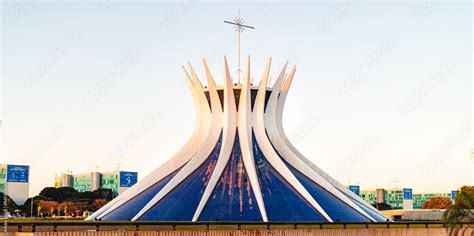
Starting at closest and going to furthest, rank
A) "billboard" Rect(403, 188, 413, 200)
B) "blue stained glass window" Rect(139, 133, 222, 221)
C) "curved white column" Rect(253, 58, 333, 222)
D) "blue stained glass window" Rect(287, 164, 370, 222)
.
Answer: "blue stained glass window" Rect(139, 133, 222, 221) → "blue stained glass window" Rect(287, 164, 370, 222) → "curved white column" Rect(253, 58, 333, 222) → "billboard" Rect(403, 188, 413, 200)

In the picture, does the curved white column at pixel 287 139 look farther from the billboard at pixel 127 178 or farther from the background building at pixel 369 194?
the background building at pixel 369 194

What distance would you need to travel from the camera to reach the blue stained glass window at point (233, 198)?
4225 cm

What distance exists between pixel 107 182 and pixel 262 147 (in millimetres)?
98413

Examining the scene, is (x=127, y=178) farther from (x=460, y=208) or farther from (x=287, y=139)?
(x=460, y=208)

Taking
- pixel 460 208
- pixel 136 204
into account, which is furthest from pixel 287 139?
pixel 460 208

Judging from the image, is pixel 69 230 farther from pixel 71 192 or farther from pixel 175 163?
pixel 71 192

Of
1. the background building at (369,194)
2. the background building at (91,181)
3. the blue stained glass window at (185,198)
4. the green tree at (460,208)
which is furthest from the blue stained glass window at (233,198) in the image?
the background building at (369,194)

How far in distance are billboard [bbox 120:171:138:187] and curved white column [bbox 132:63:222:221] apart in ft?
199

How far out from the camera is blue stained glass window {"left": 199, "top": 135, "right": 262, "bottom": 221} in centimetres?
4225

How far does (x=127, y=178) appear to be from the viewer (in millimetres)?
109688

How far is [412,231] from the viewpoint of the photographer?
35156 mm

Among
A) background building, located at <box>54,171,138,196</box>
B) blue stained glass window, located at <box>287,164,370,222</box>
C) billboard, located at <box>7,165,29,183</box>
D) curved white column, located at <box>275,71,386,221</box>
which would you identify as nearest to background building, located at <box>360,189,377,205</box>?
background building, located at <box>54,171,138,196</box>

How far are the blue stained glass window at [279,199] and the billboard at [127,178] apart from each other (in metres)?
62.9

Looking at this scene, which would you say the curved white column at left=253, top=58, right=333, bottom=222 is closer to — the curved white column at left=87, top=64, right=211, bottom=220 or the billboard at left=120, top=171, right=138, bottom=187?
the curved white column at left=87, top=64, right=211, bottom=220
